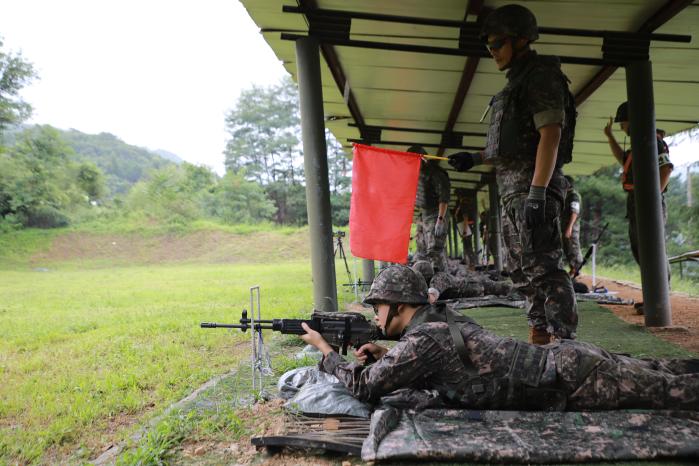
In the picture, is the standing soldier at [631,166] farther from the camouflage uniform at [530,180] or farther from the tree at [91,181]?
the tree at [91,181]

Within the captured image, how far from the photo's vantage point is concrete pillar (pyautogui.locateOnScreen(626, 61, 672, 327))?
500 cm

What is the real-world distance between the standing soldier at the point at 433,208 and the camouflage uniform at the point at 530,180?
393 cm

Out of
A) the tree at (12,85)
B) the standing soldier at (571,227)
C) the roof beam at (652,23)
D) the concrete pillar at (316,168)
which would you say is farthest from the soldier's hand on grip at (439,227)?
the tree at (12,85)

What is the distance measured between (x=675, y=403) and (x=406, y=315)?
4.25 ft

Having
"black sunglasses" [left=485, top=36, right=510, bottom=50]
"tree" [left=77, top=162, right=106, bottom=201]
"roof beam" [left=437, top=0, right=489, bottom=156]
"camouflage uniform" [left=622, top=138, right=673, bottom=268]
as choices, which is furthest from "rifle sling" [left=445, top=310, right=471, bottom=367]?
"tree" [left=77, top=162, right=106, bottom=201]

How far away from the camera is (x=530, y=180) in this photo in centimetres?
341

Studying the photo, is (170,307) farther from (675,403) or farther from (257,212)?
(257,212)

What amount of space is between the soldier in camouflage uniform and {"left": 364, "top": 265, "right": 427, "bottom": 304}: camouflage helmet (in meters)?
1.07

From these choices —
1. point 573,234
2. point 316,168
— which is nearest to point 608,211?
point 573,234

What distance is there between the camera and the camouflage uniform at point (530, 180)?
324cm

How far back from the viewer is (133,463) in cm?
218

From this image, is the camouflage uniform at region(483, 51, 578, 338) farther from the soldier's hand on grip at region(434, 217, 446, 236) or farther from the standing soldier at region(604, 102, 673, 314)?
the soldier's hand on grip at region(434, 217, 446, 236)

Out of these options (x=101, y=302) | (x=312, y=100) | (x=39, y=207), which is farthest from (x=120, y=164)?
(x=312, y=100)

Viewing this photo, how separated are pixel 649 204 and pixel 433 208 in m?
3.28
